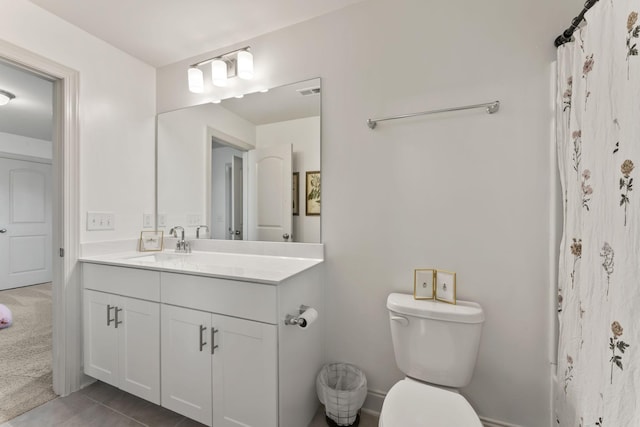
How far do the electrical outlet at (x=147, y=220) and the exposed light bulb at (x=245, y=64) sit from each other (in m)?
1.30

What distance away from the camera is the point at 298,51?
1.71 metres

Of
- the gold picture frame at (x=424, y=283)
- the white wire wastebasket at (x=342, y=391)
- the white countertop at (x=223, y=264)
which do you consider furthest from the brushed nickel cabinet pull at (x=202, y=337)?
the gold picture frame at (x=424, y=283)

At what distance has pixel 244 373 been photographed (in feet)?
4.02

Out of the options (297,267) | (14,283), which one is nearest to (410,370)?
(297,267)

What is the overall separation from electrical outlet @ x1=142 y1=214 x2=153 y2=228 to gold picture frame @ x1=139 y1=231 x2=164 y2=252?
0.19ft

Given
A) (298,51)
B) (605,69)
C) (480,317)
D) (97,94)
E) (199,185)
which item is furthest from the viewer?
(199,185)

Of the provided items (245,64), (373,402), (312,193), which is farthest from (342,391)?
(245,64)

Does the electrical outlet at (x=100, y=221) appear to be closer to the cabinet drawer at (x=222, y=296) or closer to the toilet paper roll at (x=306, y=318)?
the cabinet drawer at (x=222, y=296)

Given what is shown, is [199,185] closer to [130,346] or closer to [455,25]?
[130,346]

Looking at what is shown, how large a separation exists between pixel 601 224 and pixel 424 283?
2.33ft

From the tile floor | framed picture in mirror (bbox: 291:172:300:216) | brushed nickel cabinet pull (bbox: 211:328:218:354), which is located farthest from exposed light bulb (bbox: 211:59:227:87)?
the tile floor

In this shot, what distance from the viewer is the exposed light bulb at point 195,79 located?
193cm

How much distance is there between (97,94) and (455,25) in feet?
7.30

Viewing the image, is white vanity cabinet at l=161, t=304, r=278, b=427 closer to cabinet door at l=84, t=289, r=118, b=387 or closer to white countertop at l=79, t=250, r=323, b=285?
white countertop at l=79, t=250, r=323, b=285
